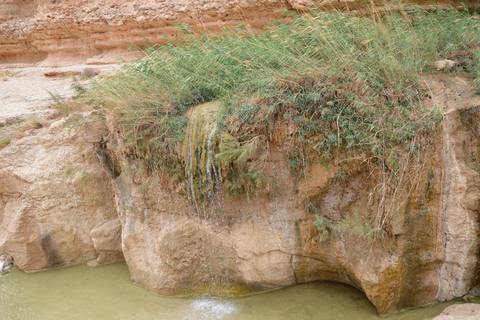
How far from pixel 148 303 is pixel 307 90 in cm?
300

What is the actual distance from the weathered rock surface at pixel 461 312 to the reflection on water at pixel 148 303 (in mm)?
274

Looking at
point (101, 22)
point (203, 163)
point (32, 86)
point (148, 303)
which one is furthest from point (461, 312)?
point (101, 22)

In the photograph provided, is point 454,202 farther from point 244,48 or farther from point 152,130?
point 152,130

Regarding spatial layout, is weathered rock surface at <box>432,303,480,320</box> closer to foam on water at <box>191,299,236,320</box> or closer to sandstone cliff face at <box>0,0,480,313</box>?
sandstone cliff face at <box>0,0,480,313</box>

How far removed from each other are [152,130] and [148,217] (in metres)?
1.07

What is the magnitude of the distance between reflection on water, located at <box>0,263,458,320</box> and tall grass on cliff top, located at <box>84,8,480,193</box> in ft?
4.39

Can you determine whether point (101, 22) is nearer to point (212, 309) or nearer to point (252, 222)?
point (252, 222)

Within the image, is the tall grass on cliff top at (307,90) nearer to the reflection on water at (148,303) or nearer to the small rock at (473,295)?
the reflection on water at (148,303)

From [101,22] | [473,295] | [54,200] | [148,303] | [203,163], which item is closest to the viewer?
[473,295]

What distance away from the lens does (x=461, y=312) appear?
133 inches

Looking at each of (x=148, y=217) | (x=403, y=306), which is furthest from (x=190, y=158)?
(x=403, y=306)

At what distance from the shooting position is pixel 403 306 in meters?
3.83

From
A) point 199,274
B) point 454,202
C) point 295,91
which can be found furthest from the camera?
point 199,274

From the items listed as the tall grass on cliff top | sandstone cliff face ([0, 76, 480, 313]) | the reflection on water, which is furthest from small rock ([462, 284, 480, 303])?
the tall grass on cliff top
